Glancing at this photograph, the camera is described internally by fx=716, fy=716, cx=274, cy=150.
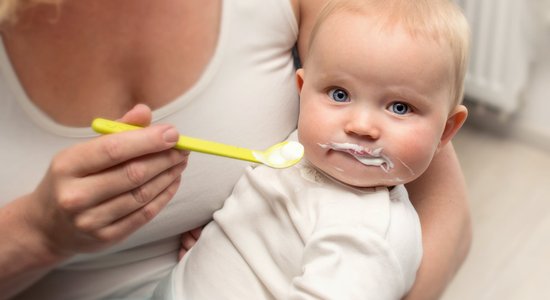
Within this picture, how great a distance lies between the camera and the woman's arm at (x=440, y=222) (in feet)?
2.82

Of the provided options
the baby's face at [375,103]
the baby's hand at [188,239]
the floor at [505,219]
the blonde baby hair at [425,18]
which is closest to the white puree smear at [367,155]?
the baby's face at [375,103]

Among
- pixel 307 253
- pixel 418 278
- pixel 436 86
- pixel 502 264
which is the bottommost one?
pixel 502 264

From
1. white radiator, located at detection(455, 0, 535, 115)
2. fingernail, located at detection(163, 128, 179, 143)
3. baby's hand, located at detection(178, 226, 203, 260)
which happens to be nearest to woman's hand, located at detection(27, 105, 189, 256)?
fingernail, located at detection(163, 128, 179, 143)

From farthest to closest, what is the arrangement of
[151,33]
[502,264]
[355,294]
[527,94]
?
[527,94]
[502,264]
[151,33]
[355,294]

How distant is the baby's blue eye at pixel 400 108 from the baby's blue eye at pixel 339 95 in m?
Result: 0.05

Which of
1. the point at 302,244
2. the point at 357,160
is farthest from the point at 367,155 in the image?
the point at 302,244

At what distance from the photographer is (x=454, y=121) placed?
84cm

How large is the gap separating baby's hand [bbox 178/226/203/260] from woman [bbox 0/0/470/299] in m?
0.02

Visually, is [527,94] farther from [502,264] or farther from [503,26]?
[502,264]

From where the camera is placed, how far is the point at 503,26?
1972 mm

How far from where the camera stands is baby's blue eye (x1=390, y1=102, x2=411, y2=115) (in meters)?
0.77

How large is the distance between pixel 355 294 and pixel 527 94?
1573 millimetres

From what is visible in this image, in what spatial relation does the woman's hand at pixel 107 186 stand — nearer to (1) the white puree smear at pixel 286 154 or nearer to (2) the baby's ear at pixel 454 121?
(1) the white puree smear at pixel 286 154

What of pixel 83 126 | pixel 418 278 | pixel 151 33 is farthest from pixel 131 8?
pixel 418 278
